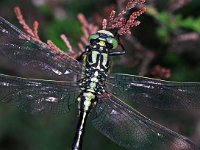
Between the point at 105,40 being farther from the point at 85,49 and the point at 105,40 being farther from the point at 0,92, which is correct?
the point at 0,92

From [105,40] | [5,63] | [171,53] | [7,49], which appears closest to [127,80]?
[105,40]

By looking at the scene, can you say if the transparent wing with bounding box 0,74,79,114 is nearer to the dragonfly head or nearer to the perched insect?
the perched insect

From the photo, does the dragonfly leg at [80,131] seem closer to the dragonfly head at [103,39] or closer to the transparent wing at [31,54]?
the transparent wing at [31,54]

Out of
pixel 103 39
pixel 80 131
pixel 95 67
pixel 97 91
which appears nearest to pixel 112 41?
pixel 103 39

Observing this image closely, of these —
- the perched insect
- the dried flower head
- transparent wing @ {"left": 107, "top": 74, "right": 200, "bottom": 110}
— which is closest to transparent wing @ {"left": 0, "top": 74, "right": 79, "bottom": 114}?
the perched insect

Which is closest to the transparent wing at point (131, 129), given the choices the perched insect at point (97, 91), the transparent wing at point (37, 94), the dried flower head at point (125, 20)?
the perched insect at point (97, 91)

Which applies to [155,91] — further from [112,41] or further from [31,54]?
[31,54]
